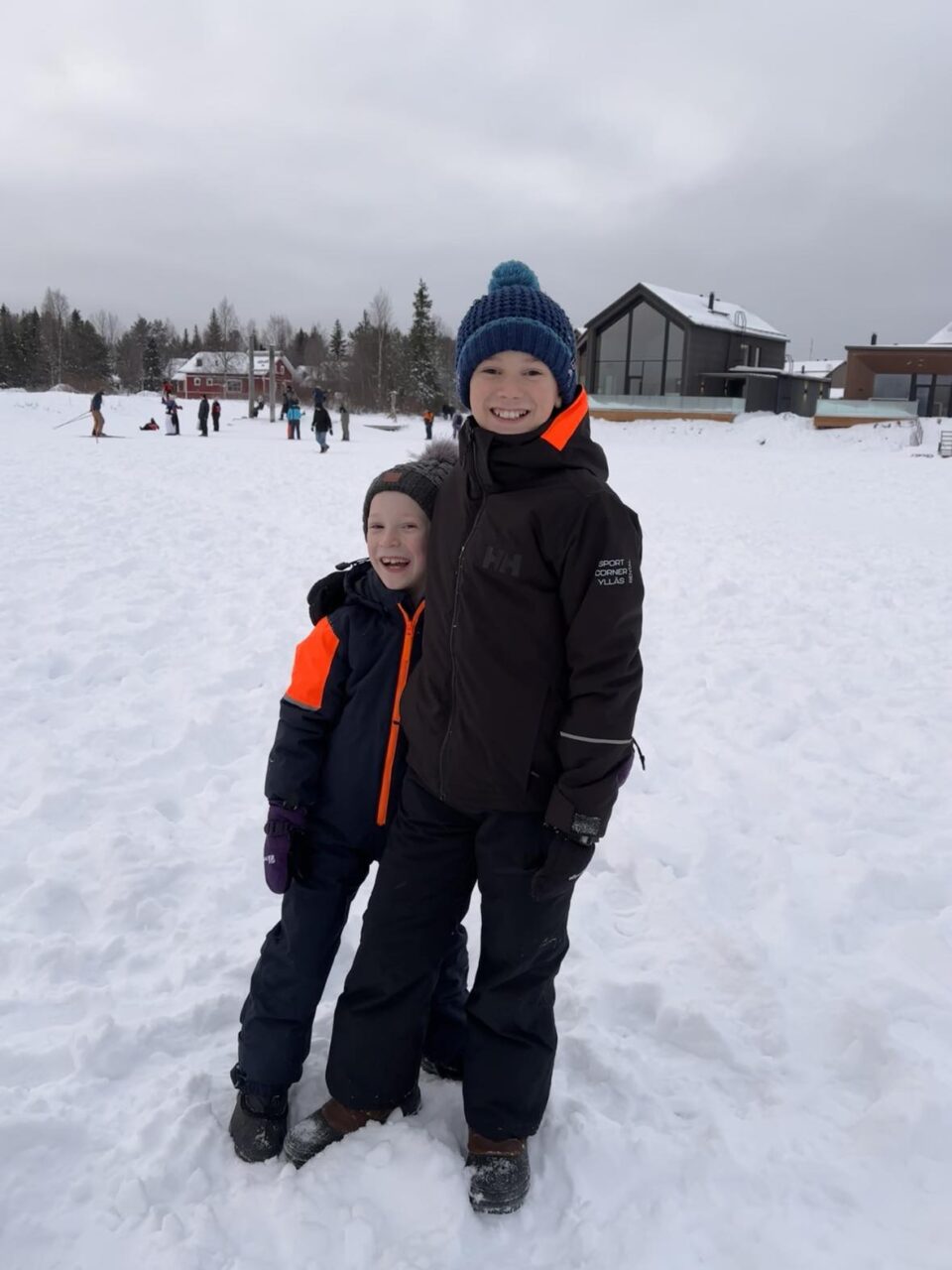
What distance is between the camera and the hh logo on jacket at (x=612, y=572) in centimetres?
190

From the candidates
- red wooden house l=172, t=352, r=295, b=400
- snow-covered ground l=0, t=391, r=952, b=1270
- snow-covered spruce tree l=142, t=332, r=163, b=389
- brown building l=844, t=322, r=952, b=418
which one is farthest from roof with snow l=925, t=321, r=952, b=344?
snow-covered spruce tree l=142, t=332, r=163, b=389

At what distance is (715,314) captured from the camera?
4341 cm

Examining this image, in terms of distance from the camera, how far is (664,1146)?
2.24 meters

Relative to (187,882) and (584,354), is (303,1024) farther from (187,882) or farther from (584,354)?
(584,354)

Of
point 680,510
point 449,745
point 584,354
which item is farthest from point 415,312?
point 449,745

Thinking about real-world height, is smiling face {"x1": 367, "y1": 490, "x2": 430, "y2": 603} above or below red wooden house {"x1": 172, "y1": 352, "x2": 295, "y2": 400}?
below

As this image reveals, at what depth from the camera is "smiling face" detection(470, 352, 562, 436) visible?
200 centimetres

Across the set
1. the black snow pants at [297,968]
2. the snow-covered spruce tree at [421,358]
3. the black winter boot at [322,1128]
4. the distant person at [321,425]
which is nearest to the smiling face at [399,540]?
the black snow pants at [297,968]

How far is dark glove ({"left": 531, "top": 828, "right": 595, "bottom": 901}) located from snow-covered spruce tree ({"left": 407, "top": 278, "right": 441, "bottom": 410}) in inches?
2342

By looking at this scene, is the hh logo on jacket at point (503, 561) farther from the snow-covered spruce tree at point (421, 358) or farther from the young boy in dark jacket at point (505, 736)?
the snow-covered spruce tree at point (421, 358)

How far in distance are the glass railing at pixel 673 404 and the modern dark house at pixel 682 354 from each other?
0.21m

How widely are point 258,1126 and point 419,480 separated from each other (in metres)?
1.78

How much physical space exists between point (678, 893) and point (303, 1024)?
175cm

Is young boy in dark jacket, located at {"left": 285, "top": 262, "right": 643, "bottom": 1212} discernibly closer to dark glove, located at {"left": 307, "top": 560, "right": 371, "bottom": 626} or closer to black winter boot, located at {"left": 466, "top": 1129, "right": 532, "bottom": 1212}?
black winter boot, located at {"left": 466, "top": 1129, "right": 532, "bottom": 1212}
